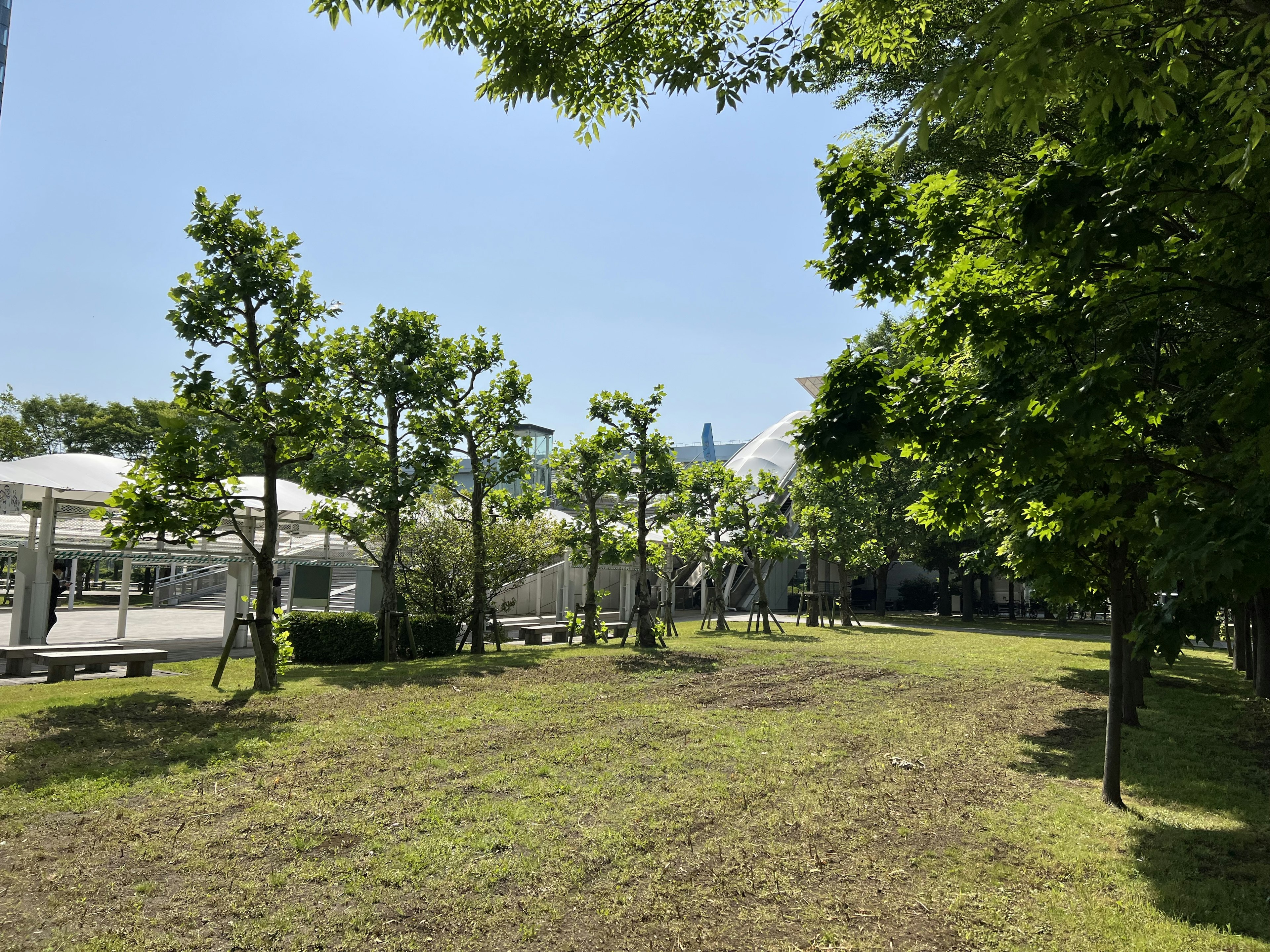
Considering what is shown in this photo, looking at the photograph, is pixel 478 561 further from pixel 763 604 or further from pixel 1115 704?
pixel 1115 704

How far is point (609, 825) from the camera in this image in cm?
521

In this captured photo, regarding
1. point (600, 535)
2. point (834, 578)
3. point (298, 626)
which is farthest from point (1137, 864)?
point (834, 578)

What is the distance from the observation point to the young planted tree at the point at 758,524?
79.0ft

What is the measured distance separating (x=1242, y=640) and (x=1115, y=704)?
13655 millimetres

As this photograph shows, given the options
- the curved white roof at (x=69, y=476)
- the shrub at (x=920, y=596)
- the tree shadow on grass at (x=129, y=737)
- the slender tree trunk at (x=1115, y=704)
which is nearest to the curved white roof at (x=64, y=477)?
the curved white roof at (x=69, y=476)

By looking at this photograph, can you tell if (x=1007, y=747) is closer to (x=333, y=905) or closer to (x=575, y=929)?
(x=575, y=929)

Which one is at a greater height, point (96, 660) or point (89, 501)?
point (89, 501)

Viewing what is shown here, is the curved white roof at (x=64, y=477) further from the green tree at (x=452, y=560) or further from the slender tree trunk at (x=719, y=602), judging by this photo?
the slender tree trunk at (x=719, y=602)

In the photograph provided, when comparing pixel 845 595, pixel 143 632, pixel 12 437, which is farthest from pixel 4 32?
pixel 845 595

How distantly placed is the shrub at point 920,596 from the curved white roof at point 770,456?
9.84 metres

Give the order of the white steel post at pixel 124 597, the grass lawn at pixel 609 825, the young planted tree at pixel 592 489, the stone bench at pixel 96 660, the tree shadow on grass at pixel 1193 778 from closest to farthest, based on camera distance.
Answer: the grass lawn at pixel 609 825 → the tree shadow on grass at pixel 1193 778 → the stone bench at pixel 96 660 → the white steel post at pixel 124 597 → the young planted tree at pixel 592 489

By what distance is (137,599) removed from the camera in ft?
117

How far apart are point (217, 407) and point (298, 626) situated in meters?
5.71

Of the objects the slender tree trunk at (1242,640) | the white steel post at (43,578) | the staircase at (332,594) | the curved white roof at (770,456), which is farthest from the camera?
the curved white roof at (770,456)
